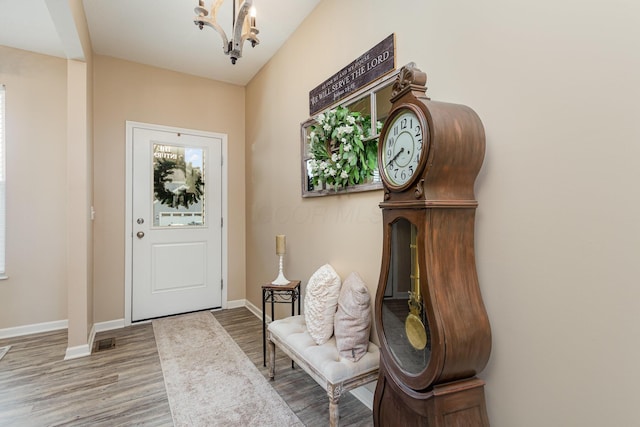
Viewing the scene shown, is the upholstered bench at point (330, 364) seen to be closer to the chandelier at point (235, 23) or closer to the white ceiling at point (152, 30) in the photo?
the chandelier at point (235, 23)

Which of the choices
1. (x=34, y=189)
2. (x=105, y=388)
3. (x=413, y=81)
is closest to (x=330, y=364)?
(x=413, y=81)

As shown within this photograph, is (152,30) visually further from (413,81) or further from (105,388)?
(105,388)

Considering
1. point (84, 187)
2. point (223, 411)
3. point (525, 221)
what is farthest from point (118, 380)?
point (525, 221)

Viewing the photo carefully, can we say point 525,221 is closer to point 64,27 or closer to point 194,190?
point 64,27

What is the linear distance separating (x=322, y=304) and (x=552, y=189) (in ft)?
4.55

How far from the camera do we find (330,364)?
1.60 m

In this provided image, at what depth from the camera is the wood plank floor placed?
1.80 m

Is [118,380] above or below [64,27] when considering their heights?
below

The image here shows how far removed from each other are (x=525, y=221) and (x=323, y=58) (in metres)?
1.91

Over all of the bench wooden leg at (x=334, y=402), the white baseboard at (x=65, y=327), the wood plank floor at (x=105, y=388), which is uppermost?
the bench wooden leg at (x=334, y=402)

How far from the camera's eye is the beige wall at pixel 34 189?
119 inches

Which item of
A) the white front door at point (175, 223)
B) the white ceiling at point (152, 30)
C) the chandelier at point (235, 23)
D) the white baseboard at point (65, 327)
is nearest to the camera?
the chandelier at point (235, 23)

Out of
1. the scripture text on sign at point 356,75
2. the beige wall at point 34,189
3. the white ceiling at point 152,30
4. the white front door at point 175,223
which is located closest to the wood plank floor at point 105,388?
the beige wall at point 34,189

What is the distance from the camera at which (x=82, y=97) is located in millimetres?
2549
